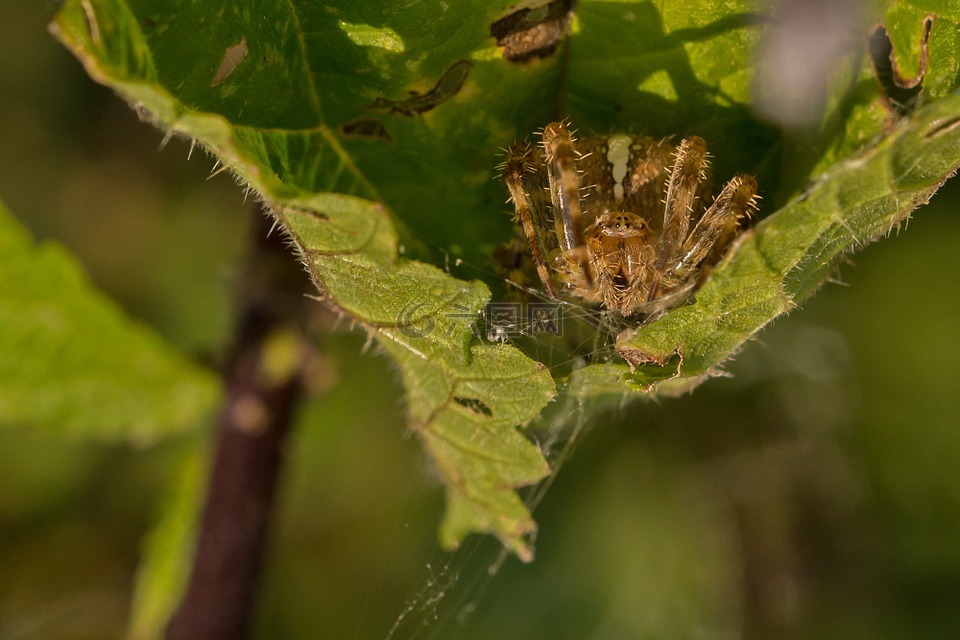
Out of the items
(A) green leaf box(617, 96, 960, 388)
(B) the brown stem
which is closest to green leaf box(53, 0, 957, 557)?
(A) green leaf box(617, 96, 960, 388)

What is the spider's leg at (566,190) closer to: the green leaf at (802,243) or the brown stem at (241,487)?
the green leaf at (802,243)

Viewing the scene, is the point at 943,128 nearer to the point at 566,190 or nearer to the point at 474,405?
the point at 566,190

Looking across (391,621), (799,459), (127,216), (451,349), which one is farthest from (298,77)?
(127,216)

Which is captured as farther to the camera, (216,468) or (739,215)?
(216,468)

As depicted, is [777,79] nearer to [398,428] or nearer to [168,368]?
[168,368]

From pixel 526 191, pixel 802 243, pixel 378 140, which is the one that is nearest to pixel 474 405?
pixel 526 191

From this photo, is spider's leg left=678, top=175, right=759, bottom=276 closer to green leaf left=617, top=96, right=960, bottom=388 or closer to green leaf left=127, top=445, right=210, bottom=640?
green leaf left=617, top=96, right=960, bottom=388
